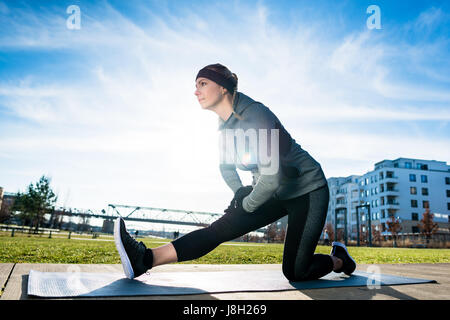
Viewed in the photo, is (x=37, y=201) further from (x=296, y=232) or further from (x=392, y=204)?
(x=392, y=204)

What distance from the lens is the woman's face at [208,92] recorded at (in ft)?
8.48

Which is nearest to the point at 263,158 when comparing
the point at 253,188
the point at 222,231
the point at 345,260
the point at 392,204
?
the point at 253,188

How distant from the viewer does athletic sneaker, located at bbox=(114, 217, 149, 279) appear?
2.22m

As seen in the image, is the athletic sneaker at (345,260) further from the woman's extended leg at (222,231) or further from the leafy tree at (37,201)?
the leafy tree at (37,201)

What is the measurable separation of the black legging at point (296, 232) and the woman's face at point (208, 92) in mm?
964

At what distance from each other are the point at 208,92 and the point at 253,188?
2.90 feet

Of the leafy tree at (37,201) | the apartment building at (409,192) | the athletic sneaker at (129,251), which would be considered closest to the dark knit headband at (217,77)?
the athletic sneaker at (129,251)

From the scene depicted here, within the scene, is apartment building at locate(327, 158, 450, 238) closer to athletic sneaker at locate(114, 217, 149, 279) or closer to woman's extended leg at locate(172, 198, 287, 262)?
woman's extended leg at locate(172, 198, 287, 262)

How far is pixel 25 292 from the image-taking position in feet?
5.60

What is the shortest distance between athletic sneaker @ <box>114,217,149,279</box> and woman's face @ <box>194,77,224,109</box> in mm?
1173

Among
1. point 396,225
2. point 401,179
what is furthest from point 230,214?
point 401,179
